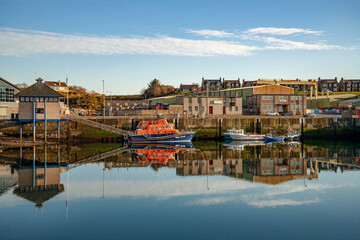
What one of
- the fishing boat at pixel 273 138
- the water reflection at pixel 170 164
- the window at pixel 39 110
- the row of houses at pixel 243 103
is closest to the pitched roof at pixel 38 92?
the window at pixel 39 110

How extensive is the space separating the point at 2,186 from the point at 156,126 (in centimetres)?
3118

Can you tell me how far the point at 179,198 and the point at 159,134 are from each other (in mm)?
32358

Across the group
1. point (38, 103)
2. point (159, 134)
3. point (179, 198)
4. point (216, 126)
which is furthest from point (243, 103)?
point (179, 198)

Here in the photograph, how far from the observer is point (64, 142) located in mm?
52250

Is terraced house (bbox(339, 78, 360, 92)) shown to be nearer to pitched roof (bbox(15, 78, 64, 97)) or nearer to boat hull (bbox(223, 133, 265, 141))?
boat hull (bbox(223, 133, 265, 141))

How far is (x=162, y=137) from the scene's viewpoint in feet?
174

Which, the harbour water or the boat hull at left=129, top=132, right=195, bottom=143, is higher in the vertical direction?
the boat hull at left=129, top=132, right=195, bottom=143

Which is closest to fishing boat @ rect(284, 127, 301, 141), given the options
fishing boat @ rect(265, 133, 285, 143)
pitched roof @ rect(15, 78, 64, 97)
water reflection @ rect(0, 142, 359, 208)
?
fishing boat @ rect(265, 133, 285, 143)

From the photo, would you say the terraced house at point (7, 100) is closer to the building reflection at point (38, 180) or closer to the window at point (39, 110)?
the window at point (39, 110)

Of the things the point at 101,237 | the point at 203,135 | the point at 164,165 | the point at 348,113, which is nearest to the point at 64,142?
the point at 203,135

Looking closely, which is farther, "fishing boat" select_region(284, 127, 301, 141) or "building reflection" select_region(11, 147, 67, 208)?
"fishing boat" select_region(284, 127, 301, 141)

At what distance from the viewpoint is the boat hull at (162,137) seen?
5256 cm

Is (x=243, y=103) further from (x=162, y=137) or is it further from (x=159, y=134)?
(x=159, y=134)

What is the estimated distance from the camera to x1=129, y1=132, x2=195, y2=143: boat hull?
172ft
